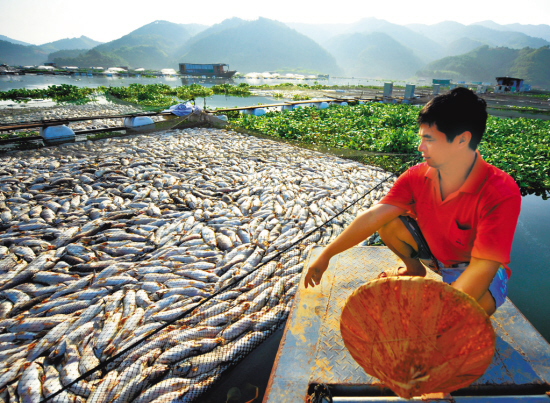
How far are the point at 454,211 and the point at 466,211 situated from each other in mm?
79

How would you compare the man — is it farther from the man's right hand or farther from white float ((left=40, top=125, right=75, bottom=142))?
white float ((left=40, top=125, right=75, bottom=142))

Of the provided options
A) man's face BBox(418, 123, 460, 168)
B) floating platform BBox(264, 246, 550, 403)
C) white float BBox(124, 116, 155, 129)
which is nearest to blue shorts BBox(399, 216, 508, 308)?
floating platform BBox(264, 246, 550, 403)

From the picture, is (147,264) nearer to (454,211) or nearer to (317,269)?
(317,269)

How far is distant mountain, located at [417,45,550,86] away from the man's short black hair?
14775cm

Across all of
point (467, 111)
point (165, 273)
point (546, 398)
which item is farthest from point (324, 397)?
point (165, 273)

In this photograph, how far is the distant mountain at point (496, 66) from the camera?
108688 millimetres

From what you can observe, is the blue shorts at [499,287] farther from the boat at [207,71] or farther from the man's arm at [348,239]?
the boat at [207,71]

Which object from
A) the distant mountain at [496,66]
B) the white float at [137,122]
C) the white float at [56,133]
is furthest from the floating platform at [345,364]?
the distant mountain at [496,66]

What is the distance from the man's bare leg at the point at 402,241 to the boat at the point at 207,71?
226ft

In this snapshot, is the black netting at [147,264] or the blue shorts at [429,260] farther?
the black netting at [147,264]

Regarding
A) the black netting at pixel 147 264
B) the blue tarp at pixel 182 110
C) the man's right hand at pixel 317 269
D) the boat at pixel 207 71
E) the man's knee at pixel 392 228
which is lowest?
the black netting at pixel 147 264

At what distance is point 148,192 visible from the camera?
5.98 meters

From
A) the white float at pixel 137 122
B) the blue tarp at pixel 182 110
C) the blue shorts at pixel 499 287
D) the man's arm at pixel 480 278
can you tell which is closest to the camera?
the man's arm at pixel 480 278

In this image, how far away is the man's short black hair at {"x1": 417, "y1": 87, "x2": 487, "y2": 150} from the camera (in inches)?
64.6
